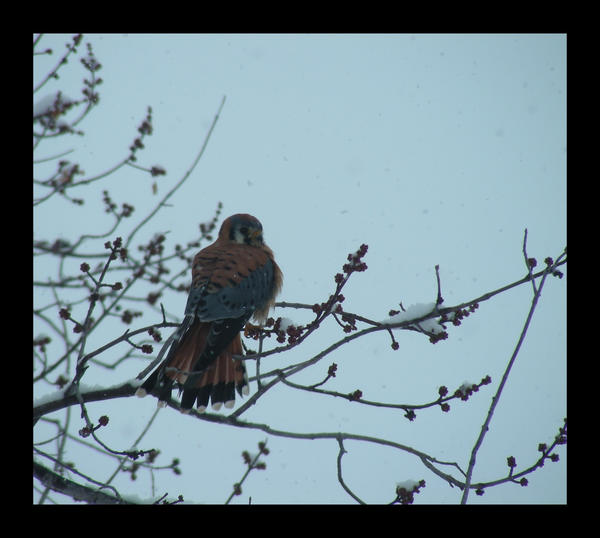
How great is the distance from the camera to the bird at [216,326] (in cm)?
312

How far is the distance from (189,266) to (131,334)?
63.0 inches

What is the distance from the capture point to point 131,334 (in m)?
2.53

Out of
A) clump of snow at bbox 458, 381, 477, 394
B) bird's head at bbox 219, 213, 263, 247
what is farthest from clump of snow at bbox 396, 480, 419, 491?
bird's head at bbox 219, 213, 263, 247

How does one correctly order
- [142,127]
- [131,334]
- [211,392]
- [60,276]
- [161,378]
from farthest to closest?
[142,127]
[60,276]
[211,392]
[161,378]
[131,334]

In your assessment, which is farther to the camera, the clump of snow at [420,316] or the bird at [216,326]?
the bird at [216,326]

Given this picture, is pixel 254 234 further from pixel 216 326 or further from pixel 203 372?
pixel 203 372

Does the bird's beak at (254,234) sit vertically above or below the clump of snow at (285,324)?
above

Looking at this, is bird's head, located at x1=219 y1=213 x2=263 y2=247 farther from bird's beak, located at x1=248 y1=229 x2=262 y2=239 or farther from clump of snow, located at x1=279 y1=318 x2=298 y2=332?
→ clump of snow, located at x1=279 y1=318 x2=298 y2=332

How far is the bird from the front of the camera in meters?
3.12

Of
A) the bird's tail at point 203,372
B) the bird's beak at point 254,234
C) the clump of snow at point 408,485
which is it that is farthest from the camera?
the bird's beak at point 254,234

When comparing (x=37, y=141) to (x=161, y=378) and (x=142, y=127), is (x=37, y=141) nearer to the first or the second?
(x=142, y=127)

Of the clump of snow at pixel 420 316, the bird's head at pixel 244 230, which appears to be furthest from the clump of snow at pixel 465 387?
the bird's head at pixel 244 230

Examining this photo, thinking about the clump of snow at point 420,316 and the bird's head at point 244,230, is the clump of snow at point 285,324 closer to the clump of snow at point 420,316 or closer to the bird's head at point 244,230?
the clump of snow at point 420,316
